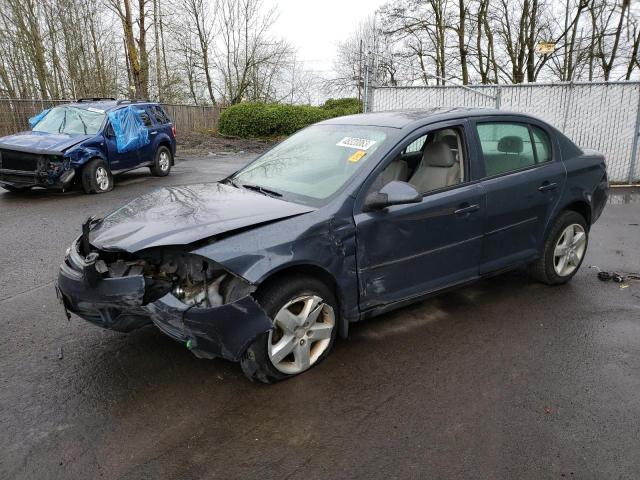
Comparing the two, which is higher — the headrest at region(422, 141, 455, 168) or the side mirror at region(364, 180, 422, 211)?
the headrest at region(422, 141, 455, 168)

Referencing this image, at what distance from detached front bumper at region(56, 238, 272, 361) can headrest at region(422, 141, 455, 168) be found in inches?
81.9

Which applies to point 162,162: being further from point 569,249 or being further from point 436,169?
point 569,249

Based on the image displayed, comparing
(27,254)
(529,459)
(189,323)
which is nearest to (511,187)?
(529,459)

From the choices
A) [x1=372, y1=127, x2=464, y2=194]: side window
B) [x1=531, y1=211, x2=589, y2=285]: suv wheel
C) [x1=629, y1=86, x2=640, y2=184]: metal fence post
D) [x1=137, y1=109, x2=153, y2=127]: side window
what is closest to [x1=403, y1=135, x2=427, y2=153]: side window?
[x1=372, y1=127, x2=464, y2=194]: side window

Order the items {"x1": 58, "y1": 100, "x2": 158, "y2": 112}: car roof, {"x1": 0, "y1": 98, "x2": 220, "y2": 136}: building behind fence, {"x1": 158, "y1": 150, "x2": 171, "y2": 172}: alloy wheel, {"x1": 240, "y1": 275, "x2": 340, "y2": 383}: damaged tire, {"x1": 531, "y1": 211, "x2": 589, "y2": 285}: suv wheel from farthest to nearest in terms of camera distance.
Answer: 1. {"x1": 0, "y1": 98, "x2": 220, "y2": 136}: building behind fence
2. {"x1": 158, "y1": 150, "x2": 171, "y2": 172}: alloy wheel
3. {"x1": 58, "y1": 100, "x2": 158, "y2": 112}: car roof
4. {"x1": 531, "y1": 211, "x2": 589, "y2": 285}: suv wheel
5. {"x1": 240, "y1": 275, "x2": 340, "y2": 383}: damaged tire

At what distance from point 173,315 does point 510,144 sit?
10.4ft

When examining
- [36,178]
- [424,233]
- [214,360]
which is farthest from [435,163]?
[36,178]

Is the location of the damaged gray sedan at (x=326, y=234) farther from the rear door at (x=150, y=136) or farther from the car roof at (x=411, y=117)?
the rear door at (x=150, y=136)

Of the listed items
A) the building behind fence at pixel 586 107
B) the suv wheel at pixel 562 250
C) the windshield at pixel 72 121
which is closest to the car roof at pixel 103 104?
the windshield at pixel 72 121

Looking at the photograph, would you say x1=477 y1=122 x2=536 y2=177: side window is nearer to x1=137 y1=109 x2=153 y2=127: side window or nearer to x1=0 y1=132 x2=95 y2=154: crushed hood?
x1=0 y1=132 x2=95 y2=154: crushed hood

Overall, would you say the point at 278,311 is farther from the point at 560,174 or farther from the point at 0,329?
the point at 560,174

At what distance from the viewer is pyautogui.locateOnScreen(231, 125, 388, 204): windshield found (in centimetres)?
362

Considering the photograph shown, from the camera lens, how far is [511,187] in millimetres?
4227

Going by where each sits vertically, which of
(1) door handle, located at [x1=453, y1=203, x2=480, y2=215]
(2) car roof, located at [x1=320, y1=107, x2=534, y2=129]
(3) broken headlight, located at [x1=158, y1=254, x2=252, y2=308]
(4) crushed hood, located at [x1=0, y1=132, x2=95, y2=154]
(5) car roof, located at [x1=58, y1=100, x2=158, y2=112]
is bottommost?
(3) broken headlight, located at [x1=158, y1=254, x2=252, y2=308]
